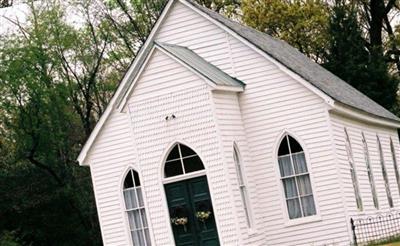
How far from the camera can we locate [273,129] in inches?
1188

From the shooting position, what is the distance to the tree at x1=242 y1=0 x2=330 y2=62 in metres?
57.7

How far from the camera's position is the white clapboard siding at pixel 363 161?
30.1 m

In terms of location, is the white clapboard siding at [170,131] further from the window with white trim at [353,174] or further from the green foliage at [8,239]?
the green foliage at [8,239]

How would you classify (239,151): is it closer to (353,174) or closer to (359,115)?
(353,174)

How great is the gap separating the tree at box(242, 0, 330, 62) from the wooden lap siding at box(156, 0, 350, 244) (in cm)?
2662

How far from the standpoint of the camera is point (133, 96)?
1136 inches

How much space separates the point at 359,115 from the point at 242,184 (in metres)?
6.08

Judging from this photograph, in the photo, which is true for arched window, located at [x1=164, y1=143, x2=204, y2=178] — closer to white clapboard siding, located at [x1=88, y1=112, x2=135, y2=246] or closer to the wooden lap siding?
the wooden lap siding

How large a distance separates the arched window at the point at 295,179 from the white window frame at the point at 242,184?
1.35 meters

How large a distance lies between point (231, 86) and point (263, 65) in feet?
6.01

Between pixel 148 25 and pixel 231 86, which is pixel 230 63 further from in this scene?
pixel 148 25

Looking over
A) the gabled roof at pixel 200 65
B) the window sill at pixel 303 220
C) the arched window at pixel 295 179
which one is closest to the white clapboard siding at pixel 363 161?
the window sill at pixel 303 220

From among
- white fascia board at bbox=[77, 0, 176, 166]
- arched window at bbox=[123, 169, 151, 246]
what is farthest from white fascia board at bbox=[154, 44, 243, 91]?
arched window at bbox=[123, 169, 151, 246]

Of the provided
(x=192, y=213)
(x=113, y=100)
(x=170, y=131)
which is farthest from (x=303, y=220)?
(x=113, y=100)
